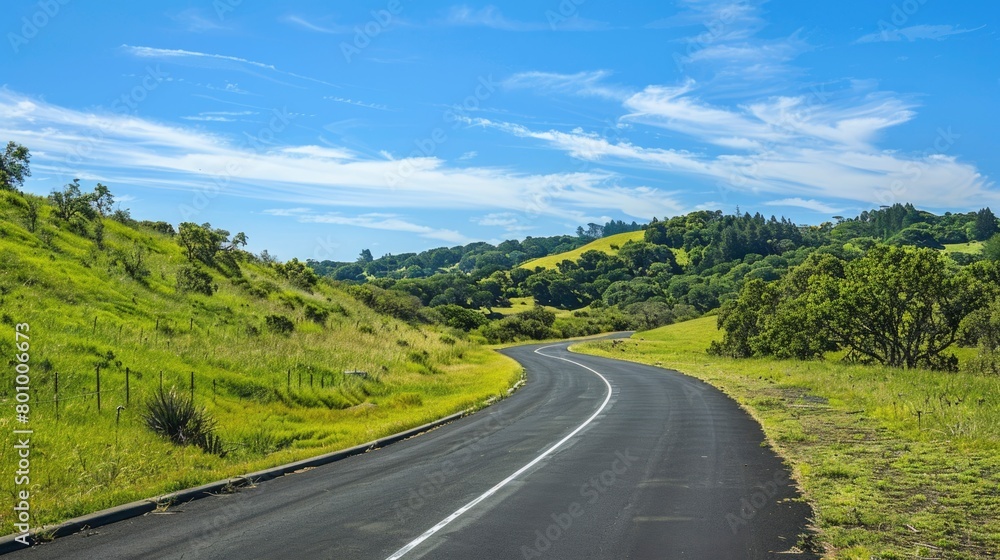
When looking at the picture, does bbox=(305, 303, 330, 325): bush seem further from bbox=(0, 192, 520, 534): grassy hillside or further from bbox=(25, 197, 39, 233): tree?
bbox=(25, 197, 39, 233): tree

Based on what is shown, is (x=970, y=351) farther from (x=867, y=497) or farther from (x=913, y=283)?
(x=867, y=497)

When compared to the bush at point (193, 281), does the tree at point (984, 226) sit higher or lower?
higher

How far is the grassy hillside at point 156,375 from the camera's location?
11562mm

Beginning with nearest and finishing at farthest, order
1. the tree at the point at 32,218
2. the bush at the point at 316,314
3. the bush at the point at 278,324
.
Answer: the tree at the point at 32,218 < the bush at the point at 278,324 < the bush at the point at 316,314

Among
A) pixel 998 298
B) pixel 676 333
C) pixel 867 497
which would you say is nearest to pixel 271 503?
pixel 867 497

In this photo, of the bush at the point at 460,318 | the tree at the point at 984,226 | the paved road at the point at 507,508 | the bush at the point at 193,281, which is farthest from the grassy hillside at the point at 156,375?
the tree at the point at 984,226

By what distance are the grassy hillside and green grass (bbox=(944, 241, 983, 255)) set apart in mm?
159163

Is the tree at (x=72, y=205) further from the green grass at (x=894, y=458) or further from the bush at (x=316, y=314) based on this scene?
the green grass at (x=894, y=458)

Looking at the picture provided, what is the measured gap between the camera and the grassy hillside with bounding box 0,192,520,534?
11562mm

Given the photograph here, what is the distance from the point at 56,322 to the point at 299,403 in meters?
7.15

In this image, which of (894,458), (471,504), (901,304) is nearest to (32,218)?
(471,504)

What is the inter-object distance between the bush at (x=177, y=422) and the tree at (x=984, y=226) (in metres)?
217

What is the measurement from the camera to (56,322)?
18891mm

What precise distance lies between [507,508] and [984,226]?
22591 centimetres
